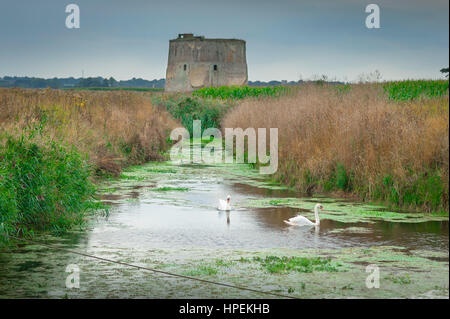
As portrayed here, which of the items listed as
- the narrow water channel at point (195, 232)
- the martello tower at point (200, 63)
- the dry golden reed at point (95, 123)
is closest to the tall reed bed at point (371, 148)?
the narrow water channel at point (195, 232)

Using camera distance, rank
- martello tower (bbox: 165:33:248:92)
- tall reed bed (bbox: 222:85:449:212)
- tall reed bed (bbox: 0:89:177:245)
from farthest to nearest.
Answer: martello tower (bbox: 165:33:248:92) < tall reed bed (bbox: 222:85:449:212) < tall reed bed (bbox: 0:89:177:245)

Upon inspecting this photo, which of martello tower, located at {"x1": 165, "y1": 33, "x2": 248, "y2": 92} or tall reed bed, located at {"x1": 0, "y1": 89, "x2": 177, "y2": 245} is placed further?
martello tower, located at {"x1": 165, "y1": 33, "x2": 248, "y2": 92}

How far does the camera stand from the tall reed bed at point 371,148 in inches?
413

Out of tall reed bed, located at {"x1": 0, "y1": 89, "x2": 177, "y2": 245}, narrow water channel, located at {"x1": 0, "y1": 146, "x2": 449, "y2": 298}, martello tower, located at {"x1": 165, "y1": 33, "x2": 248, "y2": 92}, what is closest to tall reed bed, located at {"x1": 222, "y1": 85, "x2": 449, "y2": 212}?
narrow water channel, located at {"x1": 0, "y1": 146, "x2": 449, "y2": 298}

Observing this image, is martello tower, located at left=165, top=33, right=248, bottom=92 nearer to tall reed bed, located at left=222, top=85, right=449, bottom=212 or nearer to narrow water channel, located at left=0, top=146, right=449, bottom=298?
tall reed bed, located at left=222, top=85, right=449, bottom=212

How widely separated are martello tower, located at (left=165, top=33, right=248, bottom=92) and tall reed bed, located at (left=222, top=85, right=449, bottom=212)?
4447cm

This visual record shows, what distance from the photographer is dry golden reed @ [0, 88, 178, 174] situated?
42.4 ft

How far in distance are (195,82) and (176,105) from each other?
95.5ft

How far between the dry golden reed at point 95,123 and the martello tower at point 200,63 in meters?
36.0

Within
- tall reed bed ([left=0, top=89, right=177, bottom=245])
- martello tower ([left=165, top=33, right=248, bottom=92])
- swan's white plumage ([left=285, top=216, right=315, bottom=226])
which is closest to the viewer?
tall reed bed ([left=0, top=89, right=177, bottom=245])

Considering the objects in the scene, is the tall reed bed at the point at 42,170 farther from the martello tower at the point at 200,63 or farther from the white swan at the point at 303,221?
the martello tower at the point at 200,63

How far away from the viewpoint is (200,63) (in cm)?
6091

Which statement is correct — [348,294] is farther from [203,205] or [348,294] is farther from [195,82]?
[195,82]
